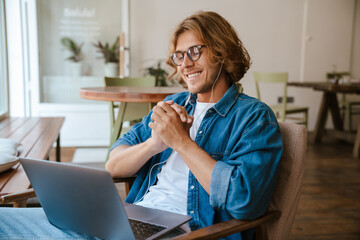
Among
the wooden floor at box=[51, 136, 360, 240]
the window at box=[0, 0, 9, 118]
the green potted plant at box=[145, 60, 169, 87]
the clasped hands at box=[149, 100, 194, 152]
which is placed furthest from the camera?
the green potted plant at box=[145, 60, 169, 87]

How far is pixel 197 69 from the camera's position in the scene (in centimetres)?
132

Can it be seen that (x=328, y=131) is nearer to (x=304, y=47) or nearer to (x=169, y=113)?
(x=304, y=47)

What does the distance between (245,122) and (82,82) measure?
4104 millimetres

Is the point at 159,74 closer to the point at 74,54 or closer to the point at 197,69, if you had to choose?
the point at 74,54

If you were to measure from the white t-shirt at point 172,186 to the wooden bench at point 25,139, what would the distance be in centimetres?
45

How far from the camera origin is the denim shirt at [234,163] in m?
1.04

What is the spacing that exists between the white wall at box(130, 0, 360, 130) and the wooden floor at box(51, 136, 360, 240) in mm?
1523

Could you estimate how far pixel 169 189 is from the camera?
128 cm

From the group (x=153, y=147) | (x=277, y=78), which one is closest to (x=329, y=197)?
(x=277, y=78)

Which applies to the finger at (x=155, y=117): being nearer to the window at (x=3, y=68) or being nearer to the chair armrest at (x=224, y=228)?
the chair armrest at (x=224, y=228)

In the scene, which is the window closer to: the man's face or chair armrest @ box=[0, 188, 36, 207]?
chair armrest @ box=[0, 188, 36, 207]

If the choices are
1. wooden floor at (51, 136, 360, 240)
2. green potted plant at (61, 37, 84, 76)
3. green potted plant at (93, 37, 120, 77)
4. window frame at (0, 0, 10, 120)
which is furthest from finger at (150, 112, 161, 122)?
Answer: green potted plant at (61, 37, 84, 76)

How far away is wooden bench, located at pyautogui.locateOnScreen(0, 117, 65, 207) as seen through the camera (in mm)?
1423

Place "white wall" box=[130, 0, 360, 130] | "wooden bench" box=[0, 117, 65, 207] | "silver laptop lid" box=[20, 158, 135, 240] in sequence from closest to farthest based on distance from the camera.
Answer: "silver laptop lid" box=[20, 158, 135, 240]
"wooden bench" box=[0, 117, 65, 207]
"white wall" box=[130, 0, 360, 130]
